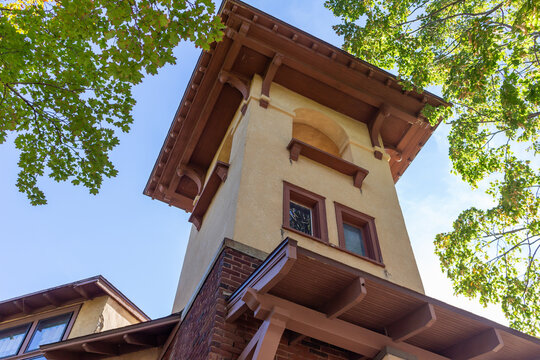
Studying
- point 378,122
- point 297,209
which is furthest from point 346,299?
point 378,122

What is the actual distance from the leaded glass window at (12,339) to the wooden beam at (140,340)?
222 inches

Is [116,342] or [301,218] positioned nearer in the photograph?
[116,342]

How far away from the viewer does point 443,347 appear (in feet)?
20.4

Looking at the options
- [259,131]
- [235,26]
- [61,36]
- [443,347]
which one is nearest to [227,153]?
[259,131]

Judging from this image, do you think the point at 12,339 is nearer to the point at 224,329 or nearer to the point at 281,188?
the point at 281,188

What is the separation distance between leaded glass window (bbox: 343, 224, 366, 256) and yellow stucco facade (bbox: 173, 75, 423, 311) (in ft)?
1.24

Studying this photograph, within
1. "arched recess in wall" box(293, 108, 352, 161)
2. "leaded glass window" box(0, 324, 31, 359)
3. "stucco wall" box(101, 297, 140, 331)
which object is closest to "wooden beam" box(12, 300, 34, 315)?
"leaded glass window" box(0, 324, 31, 359)

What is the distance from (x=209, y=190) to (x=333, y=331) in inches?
226

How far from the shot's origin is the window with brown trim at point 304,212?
8.73m

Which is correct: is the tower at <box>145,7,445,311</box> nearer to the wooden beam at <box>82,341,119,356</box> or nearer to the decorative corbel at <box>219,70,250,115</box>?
the decorative corbel at <box>219,70,250,115</box>

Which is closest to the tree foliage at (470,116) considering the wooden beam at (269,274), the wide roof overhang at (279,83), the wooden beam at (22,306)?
the wide roof overhang at (279,83)

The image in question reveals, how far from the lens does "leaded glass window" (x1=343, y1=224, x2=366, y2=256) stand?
9.08 m

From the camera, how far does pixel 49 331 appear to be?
1253 centimetres

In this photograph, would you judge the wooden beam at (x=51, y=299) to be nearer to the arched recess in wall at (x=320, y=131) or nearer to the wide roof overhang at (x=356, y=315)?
the arched recess in wall at (x=320, y=131)
